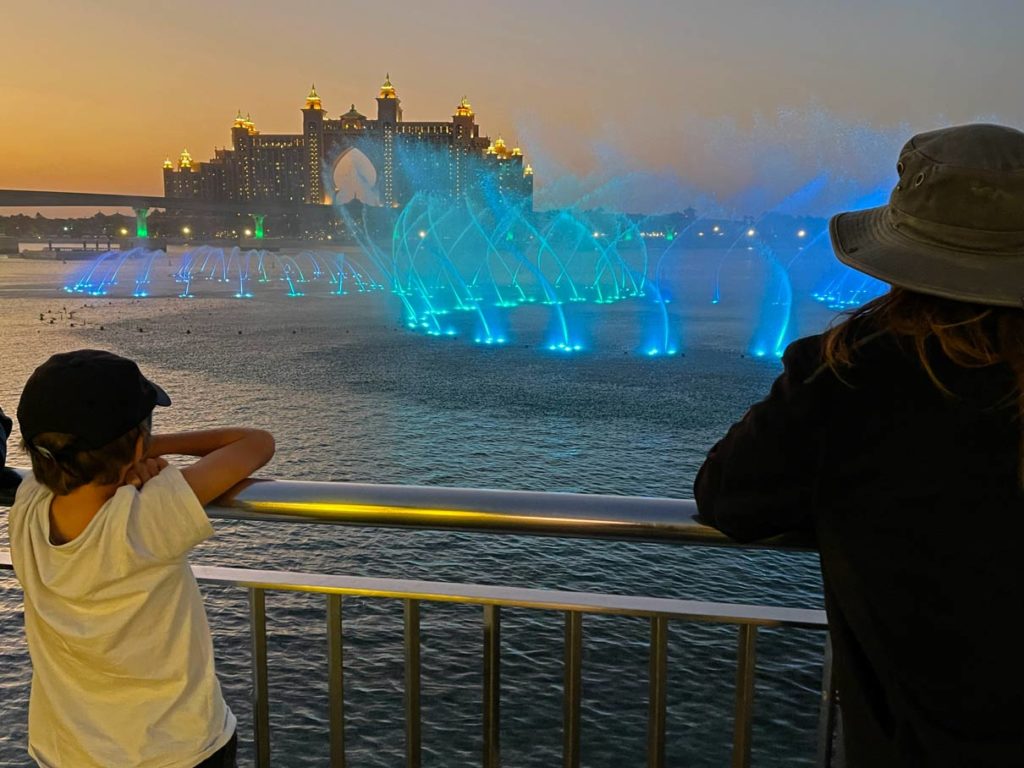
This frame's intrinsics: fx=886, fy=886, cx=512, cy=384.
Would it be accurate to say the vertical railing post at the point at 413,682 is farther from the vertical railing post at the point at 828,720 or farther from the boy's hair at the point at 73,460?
the vertical railing post at the point at 828,720

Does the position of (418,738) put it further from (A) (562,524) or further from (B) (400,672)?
(B) (400,672)

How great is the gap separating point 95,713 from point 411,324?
5088 centimetres

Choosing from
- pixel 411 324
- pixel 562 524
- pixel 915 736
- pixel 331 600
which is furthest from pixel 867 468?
pixel 411 324

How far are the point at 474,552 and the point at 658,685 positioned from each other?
13733mm

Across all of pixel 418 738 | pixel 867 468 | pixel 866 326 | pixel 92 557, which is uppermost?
pixel 866 326

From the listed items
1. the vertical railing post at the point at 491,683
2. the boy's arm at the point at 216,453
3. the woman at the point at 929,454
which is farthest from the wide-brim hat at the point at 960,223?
the boy's arm at the point at 216,453

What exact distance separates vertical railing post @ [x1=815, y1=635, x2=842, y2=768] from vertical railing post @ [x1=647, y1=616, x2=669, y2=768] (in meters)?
0.34

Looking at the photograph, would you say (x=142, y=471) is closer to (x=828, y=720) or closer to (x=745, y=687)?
(x=745, y=687)

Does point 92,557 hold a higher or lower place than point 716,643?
higher

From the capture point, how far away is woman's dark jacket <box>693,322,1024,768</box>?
118cm

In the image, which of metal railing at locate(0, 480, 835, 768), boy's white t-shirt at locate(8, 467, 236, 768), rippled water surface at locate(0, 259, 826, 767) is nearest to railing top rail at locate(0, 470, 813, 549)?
metal railing at locate(0, 480, 835, 768)

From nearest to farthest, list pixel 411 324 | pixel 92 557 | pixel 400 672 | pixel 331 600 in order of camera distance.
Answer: pixel 92 557 < pixel 331 600 < pixel 400 672 < pixel 411 324

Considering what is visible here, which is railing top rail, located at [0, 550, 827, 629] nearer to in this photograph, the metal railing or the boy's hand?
the metal railing

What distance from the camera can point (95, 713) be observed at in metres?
1.74
